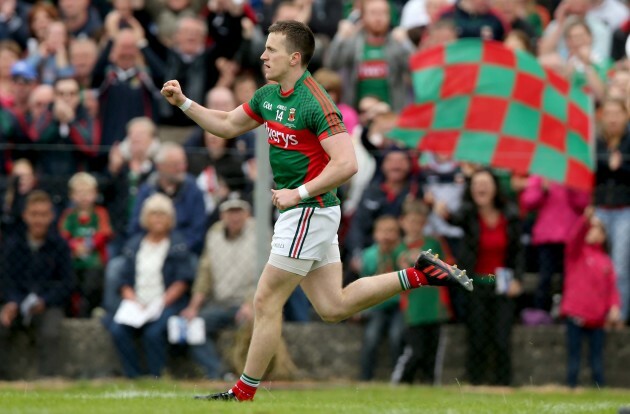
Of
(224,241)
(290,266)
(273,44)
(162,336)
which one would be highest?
(273,44)

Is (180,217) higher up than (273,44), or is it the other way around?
(273,44)

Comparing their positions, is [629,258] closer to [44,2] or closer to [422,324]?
[422,324]

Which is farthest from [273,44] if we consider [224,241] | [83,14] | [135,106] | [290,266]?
[83,14]

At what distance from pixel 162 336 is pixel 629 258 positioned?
4.33 m

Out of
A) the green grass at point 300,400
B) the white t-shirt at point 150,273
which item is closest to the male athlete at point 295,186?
the green grass at point 300,400

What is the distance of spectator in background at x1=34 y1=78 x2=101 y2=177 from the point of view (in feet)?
44.5

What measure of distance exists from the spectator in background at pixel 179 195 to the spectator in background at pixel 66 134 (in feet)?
2.35

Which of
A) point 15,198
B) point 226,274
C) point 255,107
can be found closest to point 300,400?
point 255,107

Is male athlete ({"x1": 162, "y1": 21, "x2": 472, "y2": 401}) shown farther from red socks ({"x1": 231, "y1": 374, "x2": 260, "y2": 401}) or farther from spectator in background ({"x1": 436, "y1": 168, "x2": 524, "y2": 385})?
spectator in background ({"x1": 436, "y1": 168, "x2": 524, "y2": 385})

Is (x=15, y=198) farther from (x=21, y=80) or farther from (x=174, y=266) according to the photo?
(x=21, y=80)

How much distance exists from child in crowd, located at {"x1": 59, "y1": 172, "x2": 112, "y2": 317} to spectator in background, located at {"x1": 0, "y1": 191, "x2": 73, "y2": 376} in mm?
257

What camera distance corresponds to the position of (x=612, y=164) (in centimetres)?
1327

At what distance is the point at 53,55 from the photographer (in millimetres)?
16297

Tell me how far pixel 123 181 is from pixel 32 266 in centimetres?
120
